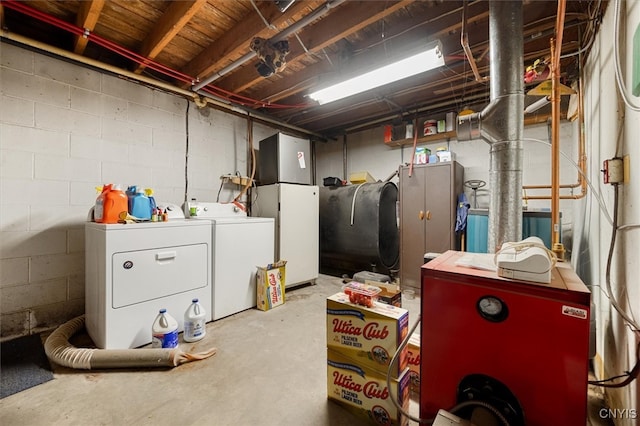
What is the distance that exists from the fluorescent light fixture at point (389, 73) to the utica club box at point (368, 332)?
1878 mm

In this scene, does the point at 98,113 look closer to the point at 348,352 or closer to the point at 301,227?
the point at 301,227

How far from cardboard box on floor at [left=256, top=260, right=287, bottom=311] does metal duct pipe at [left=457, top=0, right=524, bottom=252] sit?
1982mm

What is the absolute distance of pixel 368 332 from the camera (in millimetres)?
1259

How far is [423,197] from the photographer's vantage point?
10.3ft

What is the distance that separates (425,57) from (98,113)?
3.02 meters

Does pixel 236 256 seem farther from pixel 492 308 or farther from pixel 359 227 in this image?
pixel 492 308

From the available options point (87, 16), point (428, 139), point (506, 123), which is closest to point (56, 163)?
point (87, 16)

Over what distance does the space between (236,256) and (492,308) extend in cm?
222

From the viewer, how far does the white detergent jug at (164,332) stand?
1823 mm

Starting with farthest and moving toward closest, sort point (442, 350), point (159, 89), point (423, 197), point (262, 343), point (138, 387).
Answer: point (423, 197) < point (159, 89) < point (262, 343) < point (138, 387) < point (442, 350)

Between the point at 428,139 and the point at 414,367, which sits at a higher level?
the point at 428,139

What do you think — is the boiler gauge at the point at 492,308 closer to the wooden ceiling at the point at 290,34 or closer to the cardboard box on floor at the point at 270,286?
the wooden ceiling at the point at 290,34

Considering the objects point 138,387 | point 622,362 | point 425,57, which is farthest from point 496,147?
point 138,387

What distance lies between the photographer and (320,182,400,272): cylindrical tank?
11.2ft
